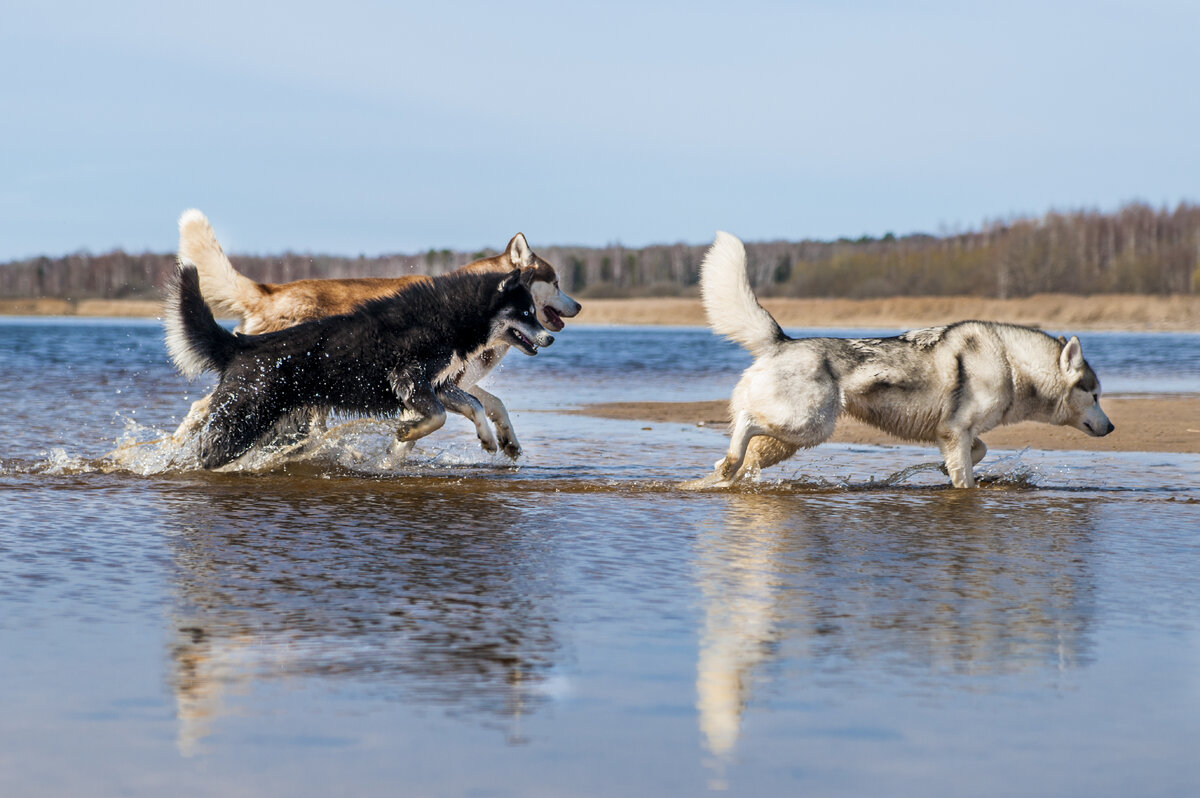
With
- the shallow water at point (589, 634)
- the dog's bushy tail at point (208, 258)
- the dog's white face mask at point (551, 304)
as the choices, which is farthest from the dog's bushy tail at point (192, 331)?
the dog's white face mask at point (551, 304)

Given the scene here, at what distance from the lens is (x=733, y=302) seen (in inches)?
309

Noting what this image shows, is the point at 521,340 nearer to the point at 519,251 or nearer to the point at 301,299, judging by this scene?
the point at 519,251

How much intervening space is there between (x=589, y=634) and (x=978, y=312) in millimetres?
69058

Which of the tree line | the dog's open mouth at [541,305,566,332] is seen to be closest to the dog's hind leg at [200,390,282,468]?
the dog's open mouth at [541,305,566,332]

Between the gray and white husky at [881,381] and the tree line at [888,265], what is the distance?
5300 centimetres

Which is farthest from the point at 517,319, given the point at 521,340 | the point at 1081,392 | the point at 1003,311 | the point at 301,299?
the point at 1003,311

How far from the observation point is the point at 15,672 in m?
3.56

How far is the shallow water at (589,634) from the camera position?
113 inches

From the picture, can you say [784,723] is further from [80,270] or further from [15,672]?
[80,270]

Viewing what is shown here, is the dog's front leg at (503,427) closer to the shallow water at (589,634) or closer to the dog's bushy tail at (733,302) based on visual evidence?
the shallow water at (589,634)

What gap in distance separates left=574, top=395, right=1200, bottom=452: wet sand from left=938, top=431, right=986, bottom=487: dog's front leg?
1477 mm

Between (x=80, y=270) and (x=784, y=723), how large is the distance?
12387 centimetres

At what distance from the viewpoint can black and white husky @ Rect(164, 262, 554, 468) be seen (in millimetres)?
8203

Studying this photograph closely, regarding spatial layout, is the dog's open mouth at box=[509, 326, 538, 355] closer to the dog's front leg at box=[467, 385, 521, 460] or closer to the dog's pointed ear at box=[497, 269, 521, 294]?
the dog's pointed ear at box=[497, 269, 521, 294]
